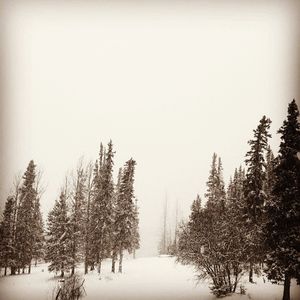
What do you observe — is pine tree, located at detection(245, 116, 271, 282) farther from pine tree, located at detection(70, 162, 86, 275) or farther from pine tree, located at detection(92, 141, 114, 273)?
pine tree, located at detection(70, 162, 86, 275)

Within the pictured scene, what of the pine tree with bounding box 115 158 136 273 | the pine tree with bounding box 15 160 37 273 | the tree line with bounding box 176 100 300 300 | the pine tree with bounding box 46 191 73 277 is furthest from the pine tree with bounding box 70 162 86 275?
the tree line with bounding box 176 100 300 300

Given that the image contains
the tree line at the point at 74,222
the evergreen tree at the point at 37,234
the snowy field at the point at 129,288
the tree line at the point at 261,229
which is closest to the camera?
the tree line at the point at 261,229

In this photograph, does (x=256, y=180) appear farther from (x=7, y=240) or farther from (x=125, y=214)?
(x=7, y=240)

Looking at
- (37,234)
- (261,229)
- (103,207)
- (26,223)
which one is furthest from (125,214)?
(261,229)

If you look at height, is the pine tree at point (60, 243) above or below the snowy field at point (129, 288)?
above

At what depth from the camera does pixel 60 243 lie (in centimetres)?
2519

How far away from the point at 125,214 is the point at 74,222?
6.44m

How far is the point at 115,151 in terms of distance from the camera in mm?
30297

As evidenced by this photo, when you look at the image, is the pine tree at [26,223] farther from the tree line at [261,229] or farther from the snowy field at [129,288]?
the tree line at [261,229]

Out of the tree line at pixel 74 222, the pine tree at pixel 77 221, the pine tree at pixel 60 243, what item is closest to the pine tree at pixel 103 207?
the tree line at pixel 74 222

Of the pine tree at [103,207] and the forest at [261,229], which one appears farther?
the pine tree at [103,207]

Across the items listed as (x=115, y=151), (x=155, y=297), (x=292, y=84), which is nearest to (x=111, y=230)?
(x=115, y=151)

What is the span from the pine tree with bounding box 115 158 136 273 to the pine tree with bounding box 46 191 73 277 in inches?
247

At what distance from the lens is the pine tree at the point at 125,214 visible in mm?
30702
